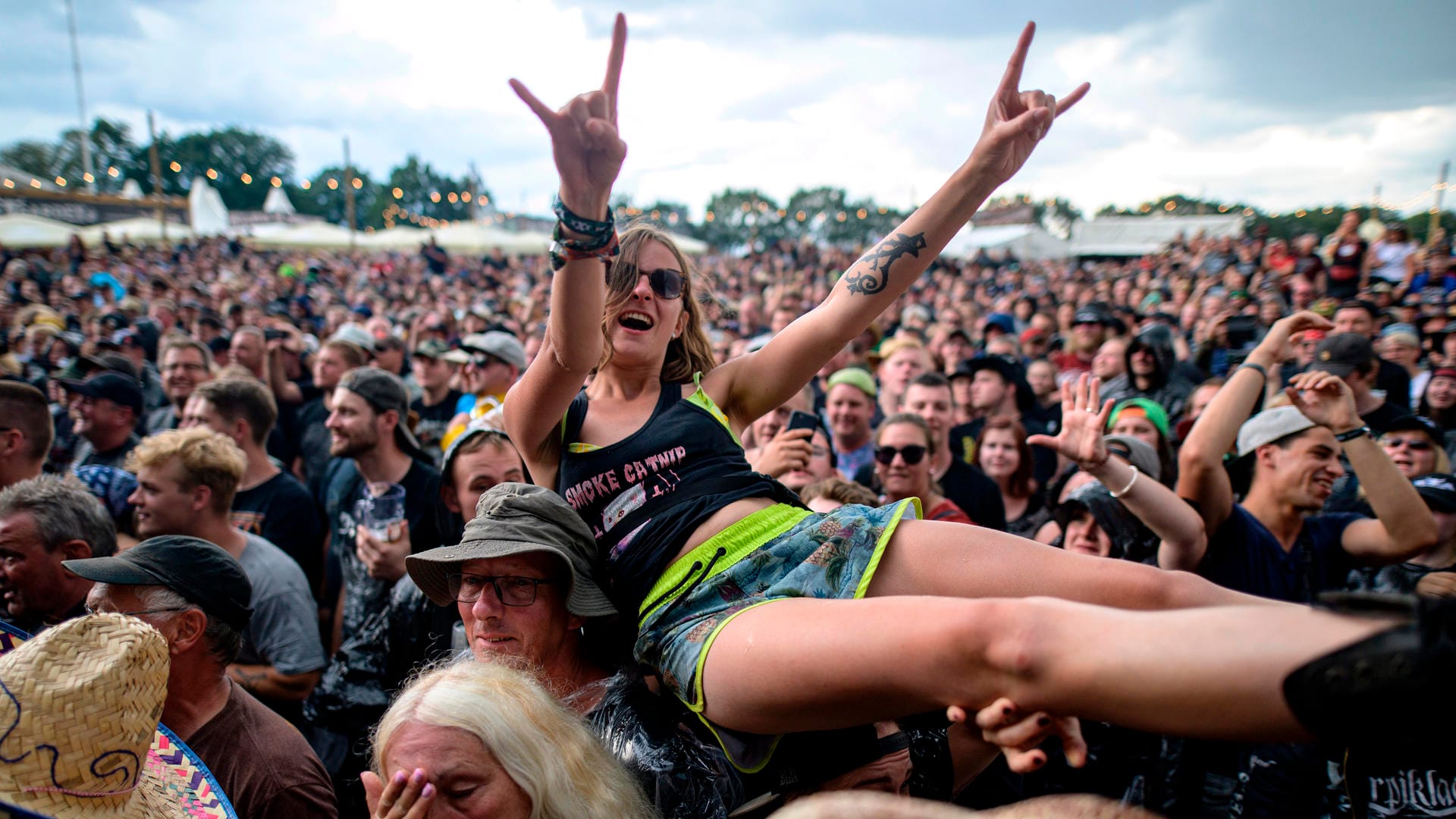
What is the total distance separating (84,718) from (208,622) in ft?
3.35

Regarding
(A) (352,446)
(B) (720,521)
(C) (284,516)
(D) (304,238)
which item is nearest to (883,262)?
(B) (720,521)

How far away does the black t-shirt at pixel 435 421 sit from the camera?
553 cm

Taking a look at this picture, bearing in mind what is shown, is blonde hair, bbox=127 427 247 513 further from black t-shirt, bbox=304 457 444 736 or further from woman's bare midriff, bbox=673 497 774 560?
woman's bare midriff, bbox=673 497 774 560

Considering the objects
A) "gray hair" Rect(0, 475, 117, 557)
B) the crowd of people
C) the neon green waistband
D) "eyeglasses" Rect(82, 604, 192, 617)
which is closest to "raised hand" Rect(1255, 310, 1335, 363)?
the crowd of people

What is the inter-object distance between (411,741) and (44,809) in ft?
1.96

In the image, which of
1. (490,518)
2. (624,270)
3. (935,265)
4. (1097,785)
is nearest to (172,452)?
(490,518)

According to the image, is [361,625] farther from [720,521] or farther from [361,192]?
[361,192]

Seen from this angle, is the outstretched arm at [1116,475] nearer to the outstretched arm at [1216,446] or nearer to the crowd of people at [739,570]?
the crowd of people at [739,570]

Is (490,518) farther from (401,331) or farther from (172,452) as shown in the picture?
(401,331)

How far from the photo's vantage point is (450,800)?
1.71 metres

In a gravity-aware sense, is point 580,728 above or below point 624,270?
below

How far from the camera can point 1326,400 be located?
327 centimetres

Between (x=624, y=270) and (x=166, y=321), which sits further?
(x=166, y=321)

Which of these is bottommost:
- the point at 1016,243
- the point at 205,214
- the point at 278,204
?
the point at 1016,243
